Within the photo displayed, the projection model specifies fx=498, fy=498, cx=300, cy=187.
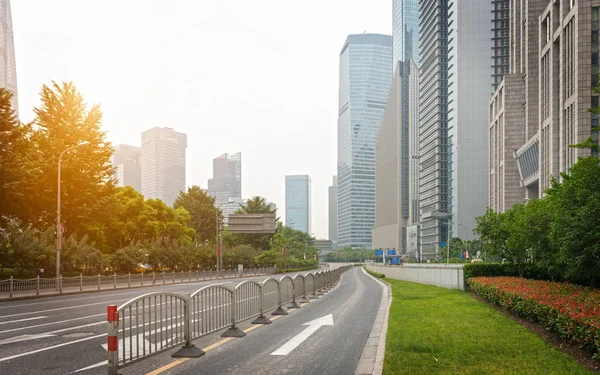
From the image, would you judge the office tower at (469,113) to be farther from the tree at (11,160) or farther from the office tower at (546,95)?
the tree at (11,160)

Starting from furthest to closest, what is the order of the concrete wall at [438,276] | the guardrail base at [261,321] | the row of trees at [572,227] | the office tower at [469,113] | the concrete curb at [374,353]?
1. the office tower at [469,113]
2. the concrete wall at [438,276]
3. the row of trees at [572,227]
4. the guardrail base at [261,321]
5. the concrete curb at [374,353]

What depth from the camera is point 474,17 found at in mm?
151625

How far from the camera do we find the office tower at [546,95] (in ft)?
196

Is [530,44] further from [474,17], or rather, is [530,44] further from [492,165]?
[474,17]

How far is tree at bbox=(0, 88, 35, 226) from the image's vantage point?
34.3 meters

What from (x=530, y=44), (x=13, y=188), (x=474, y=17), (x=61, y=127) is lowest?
(x=13, y=188)

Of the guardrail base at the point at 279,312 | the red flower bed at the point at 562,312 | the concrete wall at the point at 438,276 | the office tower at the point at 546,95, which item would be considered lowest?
the concrete wall at the point at 438,276

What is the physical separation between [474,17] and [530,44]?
6503 centimetres

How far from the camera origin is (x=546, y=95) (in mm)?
72812

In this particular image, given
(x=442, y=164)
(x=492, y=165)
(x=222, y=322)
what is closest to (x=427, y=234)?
(x=442, y=164)

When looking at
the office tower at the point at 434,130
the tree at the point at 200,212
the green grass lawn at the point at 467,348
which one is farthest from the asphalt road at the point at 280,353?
the office tower at the point at 434,130

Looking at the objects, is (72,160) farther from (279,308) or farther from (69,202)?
(279,308)

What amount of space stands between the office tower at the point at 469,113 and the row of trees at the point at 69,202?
95.7 m

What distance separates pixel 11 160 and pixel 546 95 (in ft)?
226
